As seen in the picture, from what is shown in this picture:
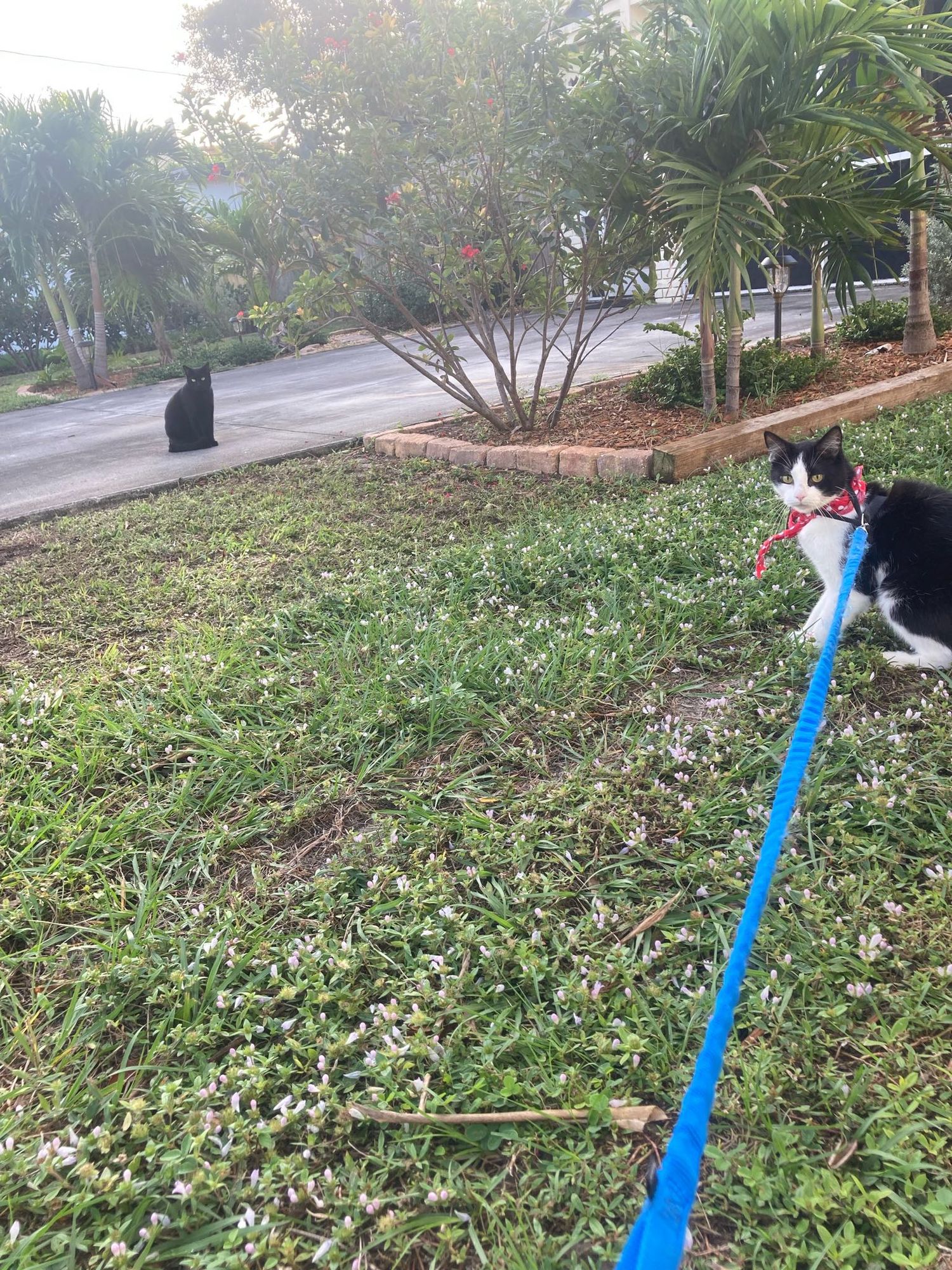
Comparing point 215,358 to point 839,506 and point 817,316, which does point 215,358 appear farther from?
point 839,506

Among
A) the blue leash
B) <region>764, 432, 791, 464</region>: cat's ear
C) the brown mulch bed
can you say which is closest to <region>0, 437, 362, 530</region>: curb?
the brown mulch bed

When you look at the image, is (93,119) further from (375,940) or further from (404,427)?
(375,940)

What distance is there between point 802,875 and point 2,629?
358cm

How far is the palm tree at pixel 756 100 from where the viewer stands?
4160mm

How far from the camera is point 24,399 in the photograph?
15.2 meters

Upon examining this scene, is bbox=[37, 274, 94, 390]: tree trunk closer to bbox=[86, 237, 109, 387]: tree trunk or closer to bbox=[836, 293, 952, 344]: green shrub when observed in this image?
bbox=[86, 237, 109, 387]: tree trunk

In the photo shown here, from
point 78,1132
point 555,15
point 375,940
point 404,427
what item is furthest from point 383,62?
point 78,1132

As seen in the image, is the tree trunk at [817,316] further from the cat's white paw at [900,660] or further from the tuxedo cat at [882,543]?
the cat's white paw at [900,660]

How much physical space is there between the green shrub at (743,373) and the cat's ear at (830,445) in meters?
3.28

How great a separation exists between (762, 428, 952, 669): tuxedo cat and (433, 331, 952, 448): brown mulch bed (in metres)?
2.60

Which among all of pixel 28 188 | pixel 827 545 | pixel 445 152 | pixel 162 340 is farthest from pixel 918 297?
pixel 162 340

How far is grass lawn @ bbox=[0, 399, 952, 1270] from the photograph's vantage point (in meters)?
1.28

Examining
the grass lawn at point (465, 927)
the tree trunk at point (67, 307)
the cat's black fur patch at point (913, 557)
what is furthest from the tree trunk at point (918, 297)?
the tree trunk at point (67, 307)

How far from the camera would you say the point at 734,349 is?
5.07 m
